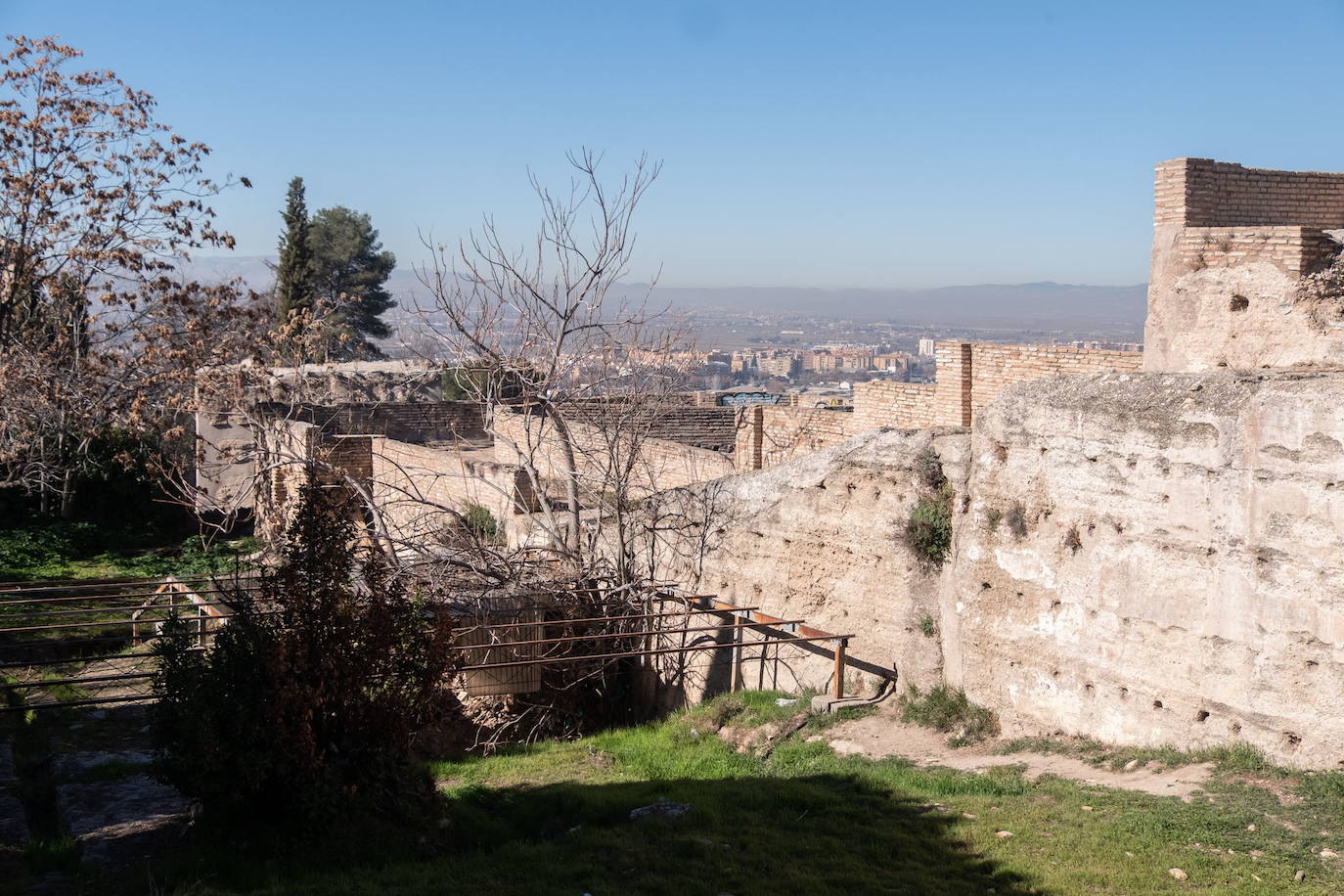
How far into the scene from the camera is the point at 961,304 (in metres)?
71.0

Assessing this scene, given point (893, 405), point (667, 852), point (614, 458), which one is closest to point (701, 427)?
point (893, 405)

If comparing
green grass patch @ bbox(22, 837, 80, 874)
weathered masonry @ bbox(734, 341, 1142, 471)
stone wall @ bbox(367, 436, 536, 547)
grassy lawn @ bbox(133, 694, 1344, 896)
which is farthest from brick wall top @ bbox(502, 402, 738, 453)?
green grass patch @ bbox(22, 837, 80, 874)

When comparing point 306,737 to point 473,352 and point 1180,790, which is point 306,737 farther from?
point 473,352

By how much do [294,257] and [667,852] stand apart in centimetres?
3570

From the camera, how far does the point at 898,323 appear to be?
57.8 meters

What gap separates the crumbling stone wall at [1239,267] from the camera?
998cm

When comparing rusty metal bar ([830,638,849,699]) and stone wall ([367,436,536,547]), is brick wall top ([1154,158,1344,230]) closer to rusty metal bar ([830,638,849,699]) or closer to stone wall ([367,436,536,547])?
rusty metal bar ([830,638,849,699])

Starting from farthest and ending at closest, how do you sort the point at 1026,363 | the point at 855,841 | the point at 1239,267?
the point at 1026,363 → the point at 1239,267 → the point at 855,841

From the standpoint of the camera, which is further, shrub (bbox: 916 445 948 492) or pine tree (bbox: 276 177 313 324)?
pine tree (bbox: 276 177 313 324)

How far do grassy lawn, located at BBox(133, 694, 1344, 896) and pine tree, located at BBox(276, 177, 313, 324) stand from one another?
32726 millimetres

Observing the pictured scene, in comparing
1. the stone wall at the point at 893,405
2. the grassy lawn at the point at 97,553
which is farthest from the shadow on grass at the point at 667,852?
the grassy lawn at the point at 97,553

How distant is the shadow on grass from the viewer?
5.55 meters

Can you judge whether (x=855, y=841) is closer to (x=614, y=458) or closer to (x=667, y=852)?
(x=667, y=852)

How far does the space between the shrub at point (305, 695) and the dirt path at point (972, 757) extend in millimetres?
3740
